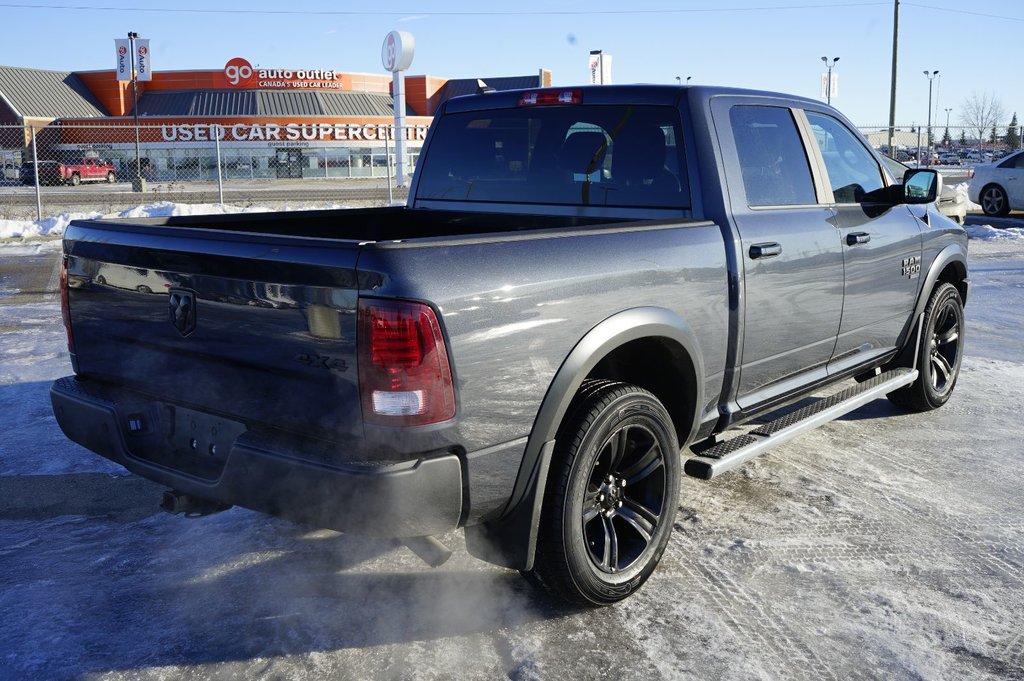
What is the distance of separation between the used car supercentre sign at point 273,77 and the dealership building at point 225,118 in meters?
0.06

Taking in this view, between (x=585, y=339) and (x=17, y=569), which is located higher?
(x=585, y=339)

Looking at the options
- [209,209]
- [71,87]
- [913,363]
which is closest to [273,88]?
[71,87]

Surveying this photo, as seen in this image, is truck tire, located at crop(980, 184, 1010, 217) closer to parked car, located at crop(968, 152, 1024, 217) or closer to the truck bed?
parked car, located at crop(968, 152, 1024, 217)

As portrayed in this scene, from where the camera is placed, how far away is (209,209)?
2044 cm

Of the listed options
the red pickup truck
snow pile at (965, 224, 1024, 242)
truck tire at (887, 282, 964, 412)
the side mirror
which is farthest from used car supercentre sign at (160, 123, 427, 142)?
the side mirror

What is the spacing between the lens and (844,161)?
5.02 meters

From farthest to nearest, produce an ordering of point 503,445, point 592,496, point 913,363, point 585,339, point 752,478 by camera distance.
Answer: point 913,363 → point 752,478 → point 592,496 → point 585,339 → point 503,445

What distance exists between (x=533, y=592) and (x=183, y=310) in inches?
65.3

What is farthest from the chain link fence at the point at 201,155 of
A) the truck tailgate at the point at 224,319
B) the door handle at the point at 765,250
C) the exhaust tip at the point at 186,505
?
the exhaust tip at the point at 186,505

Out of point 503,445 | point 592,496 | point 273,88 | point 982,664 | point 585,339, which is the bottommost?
point 982,664

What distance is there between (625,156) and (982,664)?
241 centimetres

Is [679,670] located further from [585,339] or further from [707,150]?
[707,150]

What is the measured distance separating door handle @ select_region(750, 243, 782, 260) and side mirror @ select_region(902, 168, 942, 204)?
51.8 inches

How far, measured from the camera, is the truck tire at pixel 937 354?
18.9ft
